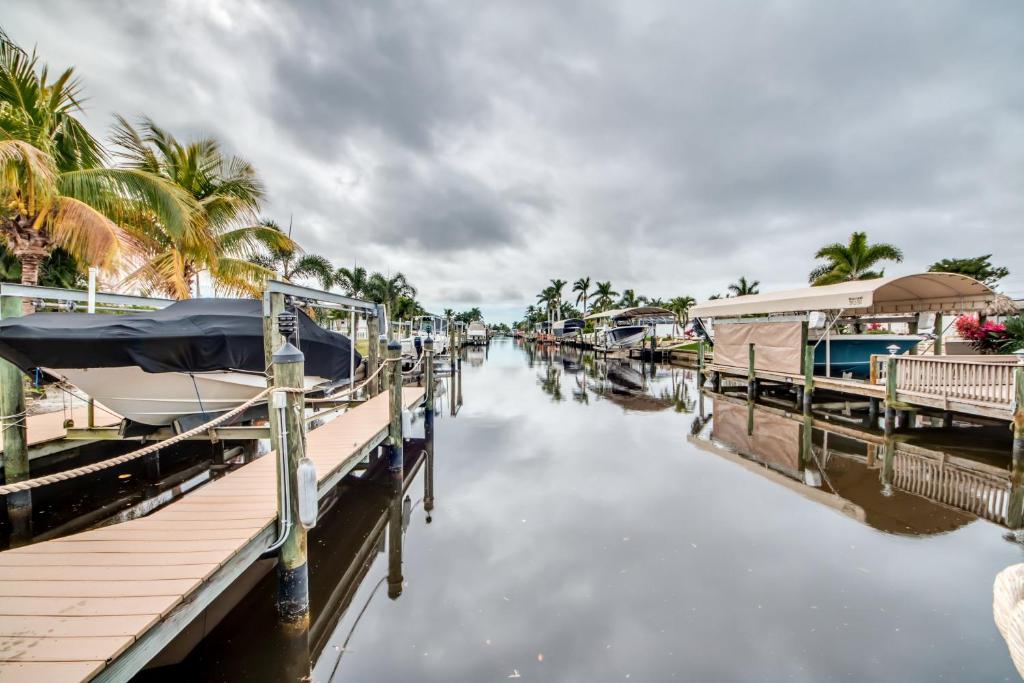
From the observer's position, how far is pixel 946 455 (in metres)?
8.33

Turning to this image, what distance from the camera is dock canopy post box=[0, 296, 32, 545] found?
205 inches

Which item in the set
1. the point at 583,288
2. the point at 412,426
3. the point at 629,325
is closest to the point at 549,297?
the point at 583,288

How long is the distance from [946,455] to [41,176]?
Answer: 16.6 metres

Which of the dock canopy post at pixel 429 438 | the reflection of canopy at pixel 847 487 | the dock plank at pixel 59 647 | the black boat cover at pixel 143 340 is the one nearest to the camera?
the dock plank at pixel 59 647

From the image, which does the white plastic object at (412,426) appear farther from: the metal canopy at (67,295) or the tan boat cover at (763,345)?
the tan boat cover at (763,345)

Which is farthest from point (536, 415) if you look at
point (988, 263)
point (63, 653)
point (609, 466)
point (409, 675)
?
point (988, 263)

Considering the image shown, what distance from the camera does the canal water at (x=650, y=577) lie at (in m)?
3.33

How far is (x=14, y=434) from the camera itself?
208 inches

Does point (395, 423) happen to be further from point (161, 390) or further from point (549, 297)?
point (549, 297)

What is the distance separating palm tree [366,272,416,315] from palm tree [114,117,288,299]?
31.2 meters

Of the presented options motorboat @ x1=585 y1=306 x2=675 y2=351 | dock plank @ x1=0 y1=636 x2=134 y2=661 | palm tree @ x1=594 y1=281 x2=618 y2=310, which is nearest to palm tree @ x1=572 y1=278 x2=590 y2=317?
palm tree @ x1=594 y1=281 x2=618 y2=310

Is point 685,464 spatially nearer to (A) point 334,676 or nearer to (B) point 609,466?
(B) point 609,466

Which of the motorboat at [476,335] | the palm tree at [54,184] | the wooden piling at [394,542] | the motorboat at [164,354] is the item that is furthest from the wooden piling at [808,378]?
the motorboat at [476,335]

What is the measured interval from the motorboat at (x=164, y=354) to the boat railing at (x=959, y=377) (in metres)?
11.8
